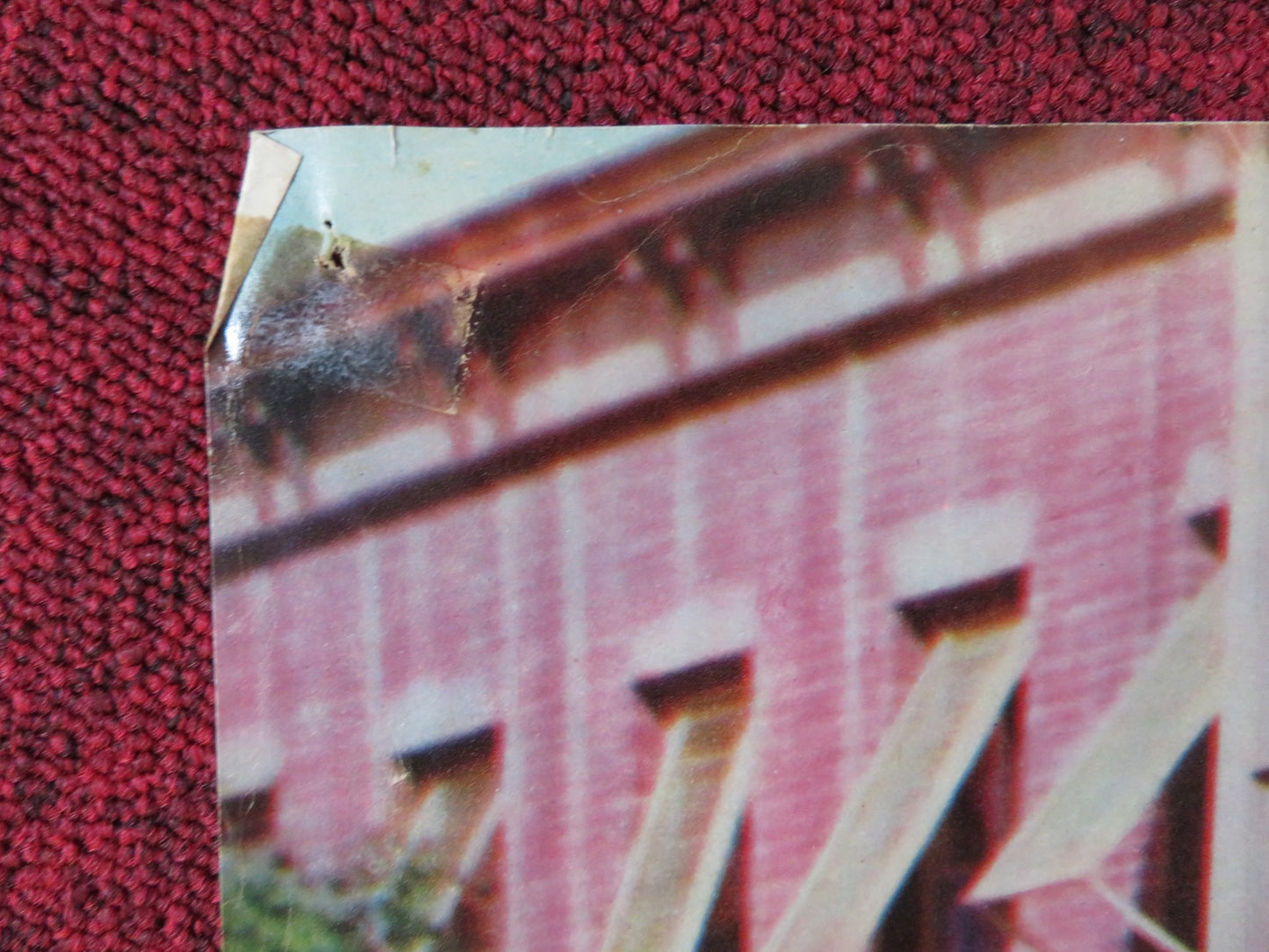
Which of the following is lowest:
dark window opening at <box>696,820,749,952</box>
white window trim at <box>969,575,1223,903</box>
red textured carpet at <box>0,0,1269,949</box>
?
dark window opening at <box>696,820,749,952</box>

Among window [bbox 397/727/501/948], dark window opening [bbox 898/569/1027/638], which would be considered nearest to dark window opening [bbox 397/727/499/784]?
window [bbox 397/727/501/948]

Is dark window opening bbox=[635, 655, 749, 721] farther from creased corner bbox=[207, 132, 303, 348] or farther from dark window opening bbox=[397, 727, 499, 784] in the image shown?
creased corner bbox=[207, 132, 303, 348]

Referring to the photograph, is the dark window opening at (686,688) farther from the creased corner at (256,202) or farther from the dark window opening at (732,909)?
the creased corner at (256,202)

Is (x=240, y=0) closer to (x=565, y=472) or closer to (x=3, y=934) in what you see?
(x=565, y=472)

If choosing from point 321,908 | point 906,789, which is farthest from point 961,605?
point 321,908

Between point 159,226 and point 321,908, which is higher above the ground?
point 159,226

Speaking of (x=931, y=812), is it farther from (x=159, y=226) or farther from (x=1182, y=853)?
(x=159, y=226)
